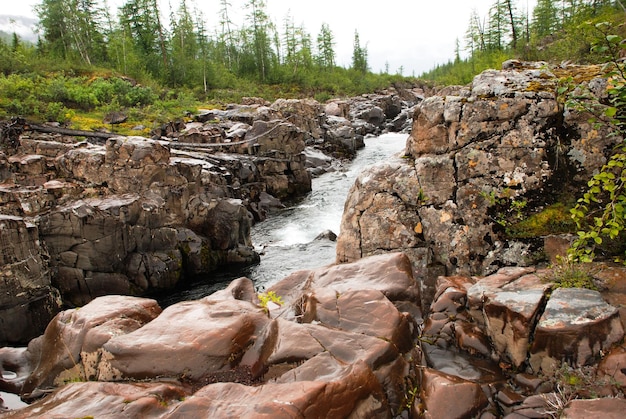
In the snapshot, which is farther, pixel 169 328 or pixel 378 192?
pixel 378 192

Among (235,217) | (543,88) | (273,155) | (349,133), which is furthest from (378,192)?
(349,133)

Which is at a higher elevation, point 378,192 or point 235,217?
point 378,192

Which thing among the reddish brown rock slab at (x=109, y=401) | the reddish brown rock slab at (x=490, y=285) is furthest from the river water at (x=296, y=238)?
the reddish brown rock slab at (x=109, y=401)

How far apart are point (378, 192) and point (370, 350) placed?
3.67 metres

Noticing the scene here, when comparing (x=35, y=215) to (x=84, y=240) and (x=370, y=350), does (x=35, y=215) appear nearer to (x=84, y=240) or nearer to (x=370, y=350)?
(x=84, y=240)

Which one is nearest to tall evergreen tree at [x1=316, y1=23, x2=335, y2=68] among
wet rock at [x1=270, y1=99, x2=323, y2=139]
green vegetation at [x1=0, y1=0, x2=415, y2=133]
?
green vegetation at [x1=0, y1=0, x2=415, y2=133]

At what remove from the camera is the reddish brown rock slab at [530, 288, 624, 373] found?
13.5 ft

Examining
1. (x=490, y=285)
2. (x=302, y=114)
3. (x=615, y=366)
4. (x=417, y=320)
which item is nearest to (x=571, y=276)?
(x=490, y=285)

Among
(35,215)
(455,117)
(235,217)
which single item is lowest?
(235,217)

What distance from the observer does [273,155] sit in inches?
1191

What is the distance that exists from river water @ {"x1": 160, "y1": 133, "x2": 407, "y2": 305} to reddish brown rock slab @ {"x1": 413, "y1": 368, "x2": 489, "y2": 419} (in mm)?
6273

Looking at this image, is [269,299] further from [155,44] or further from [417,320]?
[155,44]

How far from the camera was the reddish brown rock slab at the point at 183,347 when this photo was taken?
5.05m

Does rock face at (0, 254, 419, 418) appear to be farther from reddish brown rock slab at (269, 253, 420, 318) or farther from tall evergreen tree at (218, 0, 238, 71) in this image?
tall evergreen tree at (218, 0, 238, 71)
